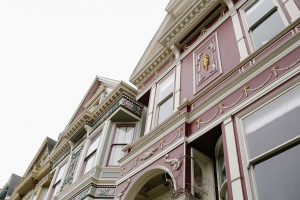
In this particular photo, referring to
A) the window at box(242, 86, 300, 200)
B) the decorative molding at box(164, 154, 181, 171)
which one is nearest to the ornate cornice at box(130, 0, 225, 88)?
the decorative molding at box(164, 154, 181, 171)

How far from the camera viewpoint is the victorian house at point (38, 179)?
1969 centimetres

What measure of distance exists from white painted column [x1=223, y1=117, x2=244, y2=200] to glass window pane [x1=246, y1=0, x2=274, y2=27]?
3268 millimetres

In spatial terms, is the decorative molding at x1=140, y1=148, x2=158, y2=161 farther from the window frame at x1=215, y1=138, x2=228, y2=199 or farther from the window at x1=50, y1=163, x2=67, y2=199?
the window at x1=50, y1=163, x2=67, y2=199

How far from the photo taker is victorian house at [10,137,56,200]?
19.7 meters

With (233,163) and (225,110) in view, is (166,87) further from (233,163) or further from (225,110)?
(233,163)

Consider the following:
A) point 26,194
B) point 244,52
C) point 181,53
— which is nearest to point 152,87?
point 181,53

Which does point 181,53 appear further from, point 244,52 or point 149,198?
point 149,198

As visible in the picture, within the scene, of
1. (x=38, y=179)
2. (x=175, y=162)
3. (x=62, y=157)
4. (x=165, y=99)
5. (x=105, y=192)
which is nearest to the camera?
(x=175, y=162)

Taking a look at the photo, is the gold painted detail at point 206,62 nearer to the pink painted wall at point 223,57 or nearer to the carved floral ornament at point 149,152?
the pink painted wall at point 223,57

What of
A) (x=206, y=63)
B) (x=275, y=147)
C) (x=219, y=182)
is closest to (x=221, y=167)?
(x=219, y=182)

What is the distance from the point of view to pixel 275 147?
17.3 feet

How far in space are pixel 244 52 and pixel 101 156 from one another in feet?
25.2

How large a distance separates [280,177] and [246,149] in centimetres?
103

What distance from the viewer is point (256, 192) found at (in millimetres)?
5070
